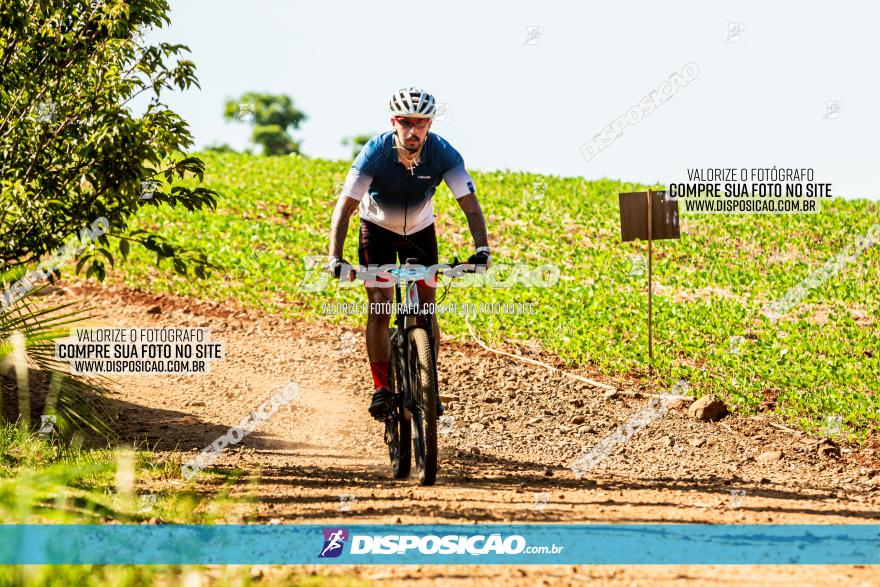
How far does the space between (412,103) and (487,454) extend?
4.20 m

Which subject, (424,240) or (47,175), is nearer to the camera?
(424,240)

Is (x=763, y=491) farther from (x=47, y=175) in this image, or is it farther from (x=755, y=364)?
(x=47, y=175)

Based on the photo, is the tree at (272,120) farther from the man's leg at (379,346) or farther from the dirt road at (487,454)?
the man's leg at (379,346)

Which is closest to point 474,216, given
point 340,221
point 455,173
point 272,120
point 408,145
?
point 455,173

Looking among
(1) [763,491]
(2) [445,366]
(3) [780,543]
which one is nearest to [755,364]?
(2) [445,366]

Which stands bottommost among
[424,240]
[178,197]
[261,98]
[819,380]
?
[819,380]

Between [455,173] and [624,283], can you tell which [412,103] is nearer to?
[455,173]

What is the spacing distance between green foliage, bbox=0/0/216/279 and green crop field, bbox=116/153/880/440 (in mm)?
2806

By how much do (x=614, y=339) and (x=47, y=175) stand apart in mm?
8733

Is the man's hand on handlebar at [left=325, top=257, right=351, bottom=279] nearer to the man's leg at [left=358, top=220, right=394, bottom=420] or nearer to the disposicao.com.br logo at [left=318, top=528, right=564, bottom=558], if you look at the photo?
the man's leg at [left=358, top=220, right=394, bottom=420]

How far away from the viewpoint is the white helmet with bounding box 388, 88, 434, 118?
6.79 m

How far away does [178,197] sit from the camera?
28.8 ft

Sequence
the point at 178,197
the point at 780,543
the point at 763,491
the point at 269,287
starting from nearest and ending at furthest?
1. the point at 780,543
2. the point at 763,491
3. the point at 178,197
4. the point at 269,287

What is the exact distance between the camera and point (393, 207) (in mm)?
7207
